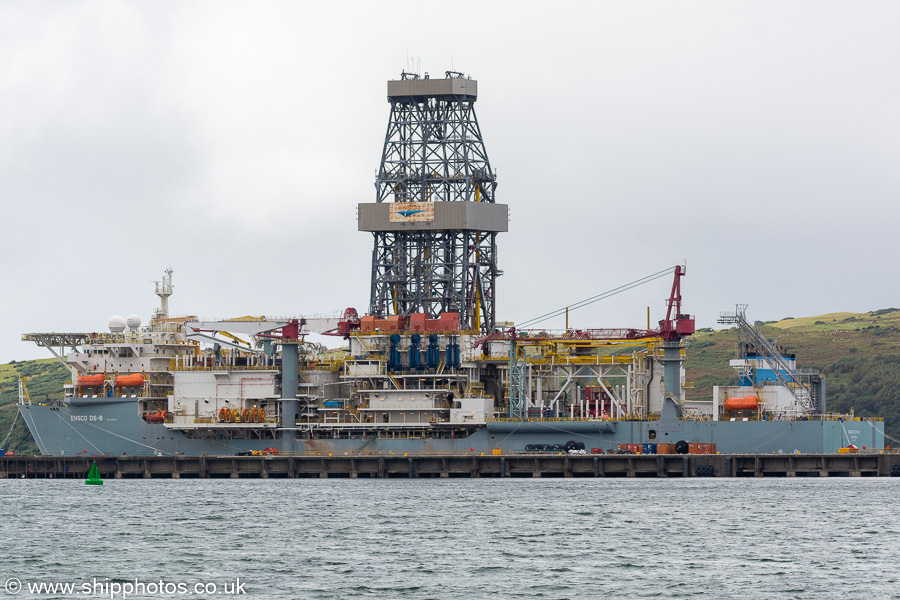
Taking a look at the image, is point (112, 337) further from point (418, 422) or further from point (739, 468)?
point (739, 468)

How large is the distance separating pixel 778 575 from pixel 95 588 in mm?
23730

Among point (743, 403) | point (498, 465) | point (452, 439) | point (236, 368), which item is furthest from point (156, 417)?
point (743, 403)

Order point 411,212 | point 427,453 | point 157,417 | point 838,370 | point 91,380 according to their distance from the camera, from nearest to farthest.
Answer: point 427,453
point 91,380
point 157,417
point 411,212
point 838,370

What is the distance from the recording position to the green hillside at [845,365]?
157 m

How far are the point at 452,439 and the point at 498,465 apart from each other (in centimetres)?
502

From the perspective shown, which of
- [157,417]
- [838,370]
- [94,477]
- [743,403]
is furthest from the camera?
[838,370]

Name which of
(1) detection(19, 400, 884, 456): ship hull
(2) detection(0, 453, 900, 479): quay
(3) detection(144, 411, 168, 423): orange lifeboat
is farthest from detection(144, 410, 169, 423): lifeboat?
(2) detection(0, 453, 900, 479): quay

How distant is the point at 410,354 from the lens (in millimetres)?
112812

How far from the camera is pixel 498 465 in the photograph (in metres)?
107

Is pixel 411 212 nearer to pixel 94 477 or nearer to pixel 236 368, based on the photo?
pixel 236 368

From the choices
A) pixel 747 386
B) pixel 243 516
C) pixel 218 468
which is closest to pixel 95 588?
pixel 243 516

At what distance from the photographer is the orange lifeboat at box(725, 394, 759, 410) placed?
108312 millimetres

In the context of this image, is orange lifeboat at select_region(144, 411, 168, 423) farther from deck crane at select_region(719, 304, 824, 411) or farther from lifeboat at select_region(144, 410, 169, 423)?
deck crane at select_region(719, 304, 824, 411)

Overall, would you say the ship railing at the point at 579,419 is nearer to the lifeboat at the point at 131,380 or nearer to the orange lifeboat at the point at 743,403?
the orange lifeboat at the point at 743,403
